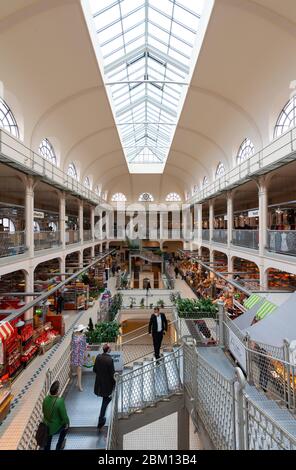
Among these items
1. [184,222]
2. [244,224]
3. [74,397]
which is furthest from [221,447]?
[184,222]

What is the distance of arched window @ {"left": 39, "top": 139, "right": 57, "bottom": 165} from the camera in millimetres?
13858

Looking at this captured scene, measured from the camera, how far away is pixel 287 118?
10.4 metres

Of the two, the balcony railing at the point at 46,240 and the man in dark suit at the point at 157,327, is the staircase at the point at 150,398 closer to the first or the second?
the man in dark suit at the point at 157,327

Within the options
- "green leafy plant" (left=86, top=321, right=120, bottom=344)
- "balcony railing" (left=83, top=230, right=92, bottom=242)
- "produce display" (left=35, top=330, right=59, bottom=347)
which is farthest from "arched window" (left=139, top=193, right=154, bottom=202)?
"green leafy plant" (left=86, top=321, right=120, bottom=344)

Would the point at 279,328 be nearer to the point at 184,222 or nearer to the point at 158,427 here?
the point at 158,427

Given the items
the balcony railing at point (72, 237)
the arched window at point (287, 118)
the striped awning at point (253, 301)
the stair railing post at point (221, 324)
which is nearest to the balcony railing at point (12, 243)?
the balcony railing at point (72, 237)

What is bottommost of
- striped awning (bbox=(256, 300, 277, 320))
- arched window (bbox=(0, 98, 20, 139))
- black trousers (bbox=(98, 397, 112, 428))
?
black trousers (bbox=(98, 397, 112, 428))

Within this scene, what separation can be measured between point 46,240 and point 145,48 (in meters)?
9.72

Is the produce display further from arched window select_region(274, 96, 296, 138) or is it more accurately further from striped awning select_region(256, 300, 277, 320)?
arched window select_region(274, 96, 296, 138)

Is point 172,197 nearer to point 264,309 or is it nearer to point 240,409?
point 264,309

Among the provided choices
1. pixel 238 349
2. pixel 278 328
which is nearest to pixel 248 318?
pixel 238 349

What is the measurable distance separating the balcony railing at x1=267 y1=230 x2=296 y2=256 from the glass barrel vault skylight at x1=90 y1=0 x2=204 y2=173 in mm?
7500

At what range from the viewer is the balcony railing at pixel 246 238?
11.9 meters

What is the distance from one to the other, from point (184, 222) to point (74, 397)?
94.2 ft
